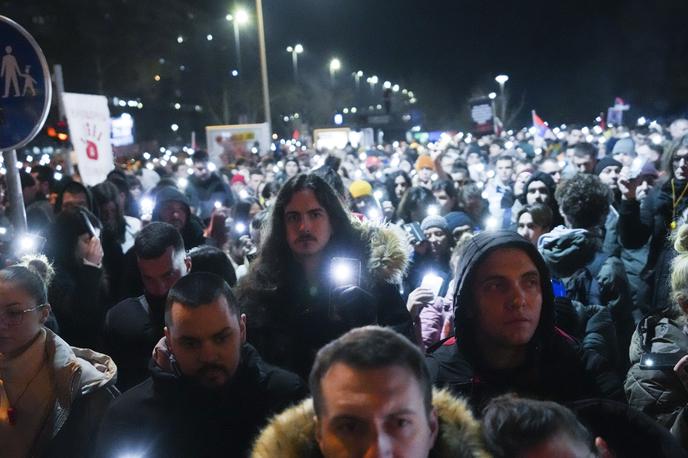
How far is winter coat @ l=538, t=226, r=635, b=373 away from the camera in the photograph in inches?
195

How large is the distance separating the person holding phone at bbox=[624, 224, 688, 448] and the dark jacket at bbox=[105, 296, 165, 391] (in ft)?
8.59

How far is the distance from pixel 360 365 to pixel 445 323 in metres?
2.89

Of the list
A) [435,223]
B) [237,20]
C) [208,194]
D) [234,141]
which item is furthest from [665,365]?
[237,20]

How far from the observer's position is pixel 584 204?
5898 millimetres

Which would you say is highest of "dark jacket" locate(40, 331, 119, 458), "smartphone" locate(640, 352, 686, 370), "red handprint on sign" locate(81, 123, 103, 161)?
"red handprint on sign" locate(81, 123, 103, 161)

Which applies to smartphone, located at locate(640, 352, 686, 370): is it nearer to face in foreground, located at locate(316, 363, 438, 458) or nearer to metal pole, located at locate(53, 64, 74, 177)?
face in foreground, located at locate(316, 363, 438, 458)

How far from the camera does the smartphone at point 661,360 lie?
318 cm

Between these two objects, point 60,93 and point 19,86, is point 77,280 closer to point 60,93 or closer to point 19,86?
point 19,86

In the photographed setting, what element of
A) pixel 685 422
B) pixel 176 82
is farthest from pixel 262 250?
pixel 176 82

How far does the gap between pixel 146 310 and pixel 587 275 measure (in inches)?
119

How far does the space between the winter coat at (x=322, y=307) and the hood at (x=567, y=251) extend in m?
1.41

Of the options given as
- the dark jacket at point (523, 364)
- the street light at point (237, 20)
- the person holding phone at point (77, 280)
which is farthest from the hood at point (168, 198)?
the street light at point (237, 20)

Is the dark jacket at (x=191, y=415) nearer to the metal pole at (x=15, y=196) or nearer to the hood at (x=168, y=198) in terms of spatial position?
the metal pole at (x=15, y=196)

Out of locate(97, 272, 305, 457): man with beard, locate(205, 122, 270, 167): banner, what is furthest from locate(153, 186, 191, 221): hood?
locate(205, 122, 270, 167): banner
